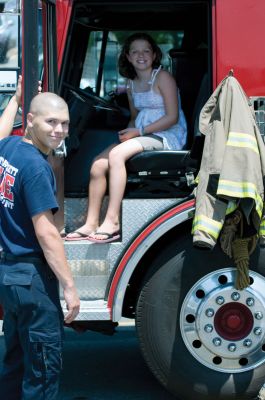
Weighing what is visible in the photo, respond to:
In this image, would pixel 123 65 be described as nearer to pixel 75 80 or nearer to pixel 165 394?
pixel 75 80

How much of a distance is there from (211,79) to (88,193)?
0.97m

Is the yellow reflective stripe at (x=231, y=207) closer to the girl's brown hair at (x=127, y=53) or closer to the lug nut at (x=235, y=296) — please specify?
the lug nut at (x=235, y=296)

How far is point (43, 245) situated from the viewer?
3.96 metres

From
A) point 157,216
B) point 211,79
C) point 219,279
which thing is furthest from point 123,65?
point 219,279

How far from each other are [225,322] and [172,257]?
1.49 feet

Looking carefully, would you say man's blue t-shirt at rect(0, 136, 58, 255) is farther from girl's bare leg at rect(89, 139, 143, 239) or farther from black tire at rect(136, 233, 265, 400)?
black tire at rect(136, 233, 265, 400)

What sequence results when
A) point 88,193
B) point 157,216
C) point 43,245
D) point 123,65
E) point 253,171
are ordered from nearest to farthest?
point 43,245 → point 253,171 → point 157,216 → point 88,193 → point 123,65

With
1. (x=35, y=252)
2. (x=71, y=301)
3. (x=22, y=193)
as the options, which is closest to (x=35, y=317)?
(x=71, y=301)

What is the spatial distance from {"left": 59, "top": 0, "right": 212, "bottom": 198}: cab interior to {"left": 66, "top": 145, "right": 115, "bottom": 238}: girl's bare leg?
147 mm

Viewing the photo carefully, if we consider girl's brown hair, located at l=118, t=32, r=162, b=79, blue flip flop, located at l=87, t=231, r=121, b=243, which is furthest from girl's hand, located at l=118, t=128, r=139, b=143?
blue flip flop, located at l=87, t=231, r=121, b=243

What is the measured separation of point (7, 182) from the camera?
4.05m

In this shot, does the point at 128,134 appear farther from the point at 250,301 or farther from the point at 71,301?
the point at 71,301

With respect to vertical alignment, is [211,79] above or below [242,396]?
above

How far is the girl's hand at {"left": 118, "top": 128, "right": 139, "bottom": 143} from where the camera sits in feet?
17.2
